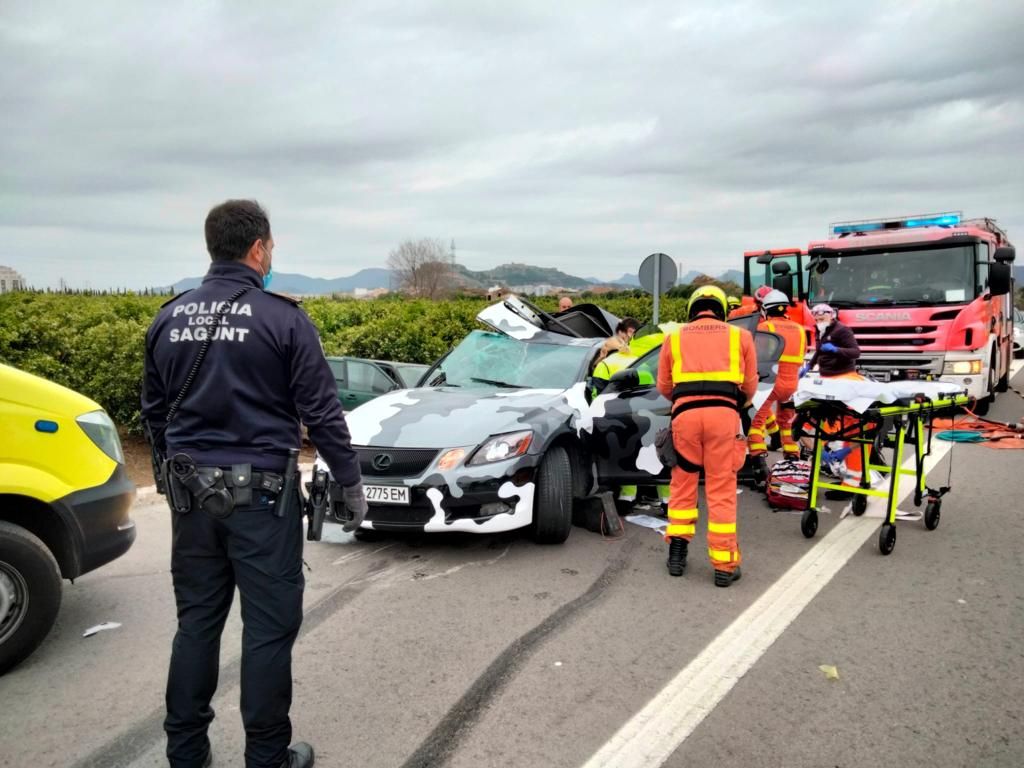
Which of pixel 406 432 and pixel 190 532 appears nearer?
pixel 190 532

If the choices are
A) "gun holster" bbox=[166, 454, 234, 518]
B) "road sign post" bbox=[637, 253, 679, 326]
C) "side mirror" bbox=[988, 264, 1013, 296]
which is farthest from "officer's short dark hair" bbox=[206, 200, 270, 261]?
"side mirror" bbox=[988, 264, 1013, 296]

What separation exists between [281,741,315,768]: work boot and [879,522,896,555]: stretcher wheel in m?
3.97

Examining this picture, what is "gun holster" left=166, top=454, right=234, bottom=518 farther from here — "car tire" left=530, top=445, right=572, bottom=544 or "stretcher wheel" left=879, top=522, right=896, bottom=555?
"stretcher wheel" left=879, top=522, right=896, bottom=555

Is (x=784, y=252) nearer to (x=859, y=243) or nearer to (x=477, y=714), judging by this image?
(x=859, y=243)

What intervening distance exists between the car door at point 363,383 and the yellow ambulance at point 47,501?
540 centimetres

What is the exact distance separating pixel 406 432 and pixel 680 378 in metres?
1.81

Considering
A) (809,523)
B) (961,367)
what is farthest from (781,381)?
(961,367)

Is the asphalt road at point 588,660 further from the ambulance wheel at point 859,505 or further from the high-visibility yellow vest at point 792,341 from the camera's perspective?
the high-visibility yellow vest at point 792,341

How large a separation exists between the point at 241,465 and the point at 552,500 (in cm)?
291

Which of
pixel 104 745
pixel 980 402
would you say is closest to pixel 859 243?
pixel 980 402

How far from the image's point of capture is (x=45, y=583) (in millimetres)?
3574

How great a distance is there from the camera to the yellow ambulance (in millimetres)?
3514

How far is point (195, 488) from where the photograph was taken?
2.58 m

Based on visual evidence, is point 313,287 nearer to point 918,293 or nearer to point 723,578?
point 918,293
